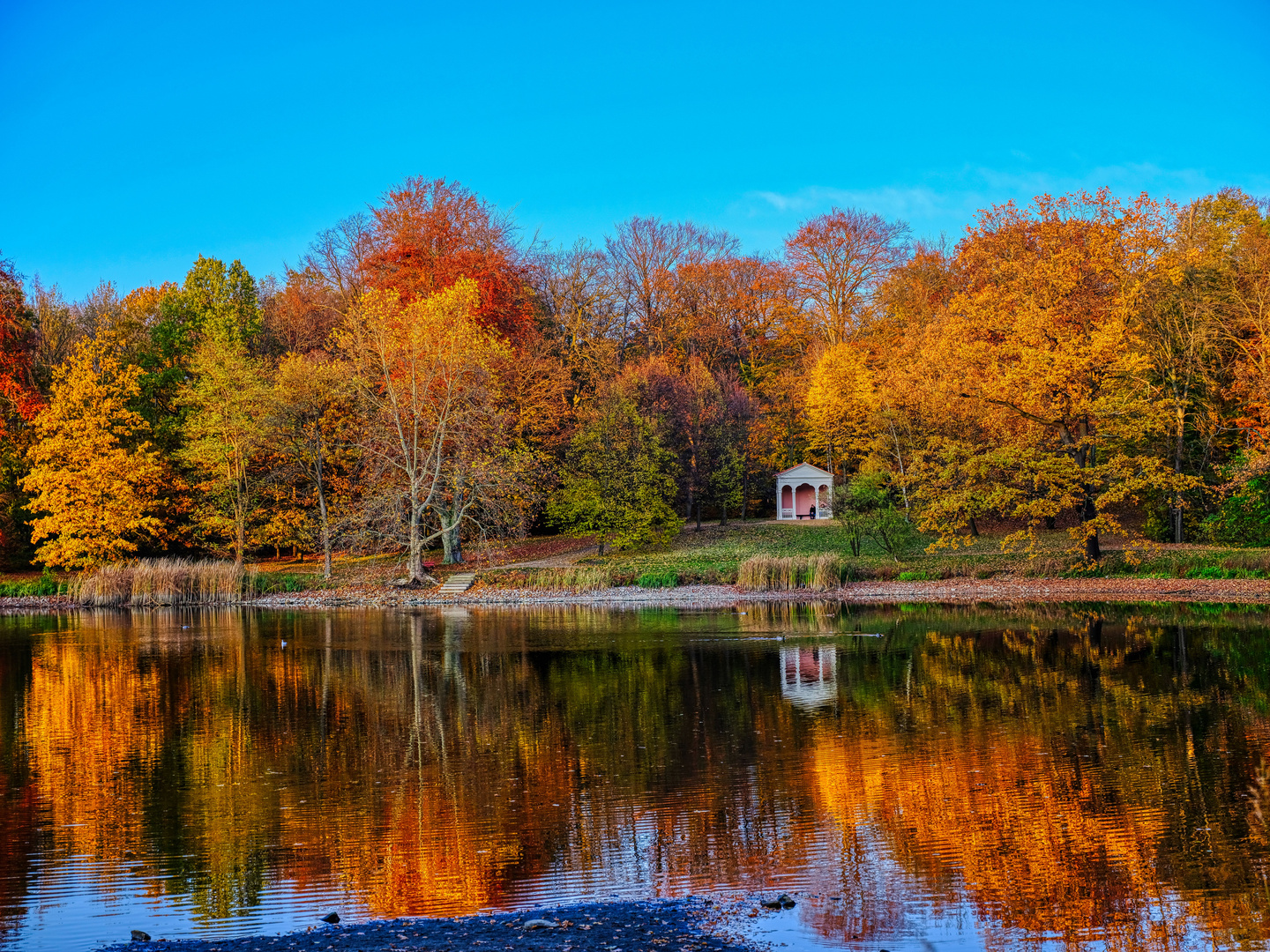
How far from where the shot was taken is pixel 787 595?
111ft

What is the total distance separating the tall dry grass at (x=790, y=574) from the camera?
3444 centimetres

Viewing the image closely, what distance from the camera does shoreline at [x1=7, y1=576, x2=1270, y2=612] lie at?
100 ft

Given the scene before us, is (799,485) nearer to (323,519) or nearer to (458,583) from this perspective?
(458,583)

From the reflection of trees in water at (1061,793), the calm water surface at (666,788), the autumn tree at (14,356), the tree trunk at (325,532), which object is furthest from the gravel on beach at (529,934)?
the autumn tree at (14,356)

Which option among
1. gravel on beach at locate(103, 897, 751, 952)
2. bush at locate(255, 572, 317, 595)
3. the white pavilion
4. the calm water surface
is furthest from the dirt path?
gravel on beach at locate(103, 897, 751, 952)

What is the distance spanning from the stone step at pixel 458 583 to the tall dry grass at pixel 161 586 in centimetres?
716

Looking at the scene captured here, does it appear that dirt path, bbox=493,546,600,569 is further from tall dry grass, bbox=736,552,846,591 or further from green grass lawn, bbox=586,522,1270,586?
tall dry grass, bbox=736,552,846,591

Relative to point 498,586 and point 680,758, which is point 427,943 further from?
point 498,586

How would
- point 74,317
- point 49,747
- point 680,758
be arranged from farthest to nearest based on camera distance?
point 74,317 < point 49,747 < point 680,758

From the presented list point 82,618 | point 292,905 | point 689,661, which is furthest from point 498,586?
point 292,905

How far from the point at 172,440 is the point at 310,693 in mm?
33643

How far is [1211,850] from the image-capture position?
8727 millimetres

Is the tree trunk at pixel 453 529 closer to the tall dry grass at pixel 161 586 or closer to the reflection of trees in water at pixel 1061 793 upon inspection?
the tall dry grass at pixel 161 586

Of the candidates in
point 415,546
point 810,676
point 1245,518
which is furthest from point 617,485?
point 810,676
